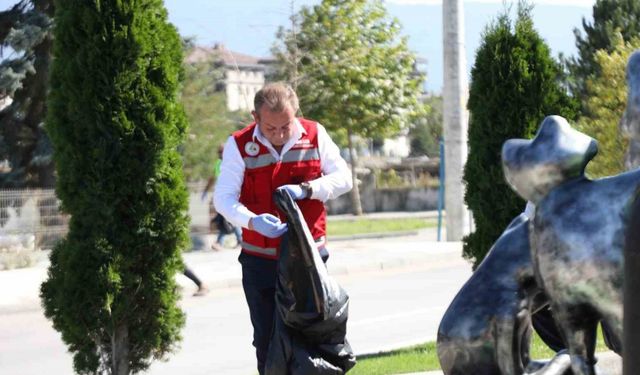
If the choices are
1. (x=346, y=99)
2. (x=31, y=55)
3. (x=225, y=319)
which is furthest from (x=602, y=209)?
(x=346, y=99)

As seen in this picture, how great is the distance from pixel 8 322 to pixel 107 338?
6685 millimetres

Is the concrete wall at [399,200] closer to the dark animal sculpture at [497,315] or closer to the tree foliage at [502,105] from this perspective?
the tree foliage at [502,105]

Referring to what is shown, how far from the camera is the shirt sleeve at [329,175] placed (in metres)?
5.75

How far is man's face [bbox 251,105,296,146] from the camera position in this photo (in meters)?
5.73

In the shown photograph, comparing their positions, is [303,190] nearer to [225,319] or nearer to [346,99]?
[225,319]

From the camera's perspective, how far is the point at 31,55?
28.5m

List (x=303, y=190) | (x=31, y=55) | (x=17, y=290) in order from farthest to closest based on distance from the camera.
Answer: (x=31, y=55) → (x=17, y=290) → (x=303, y=190)

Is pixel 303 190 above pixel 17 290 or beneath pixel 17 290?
above

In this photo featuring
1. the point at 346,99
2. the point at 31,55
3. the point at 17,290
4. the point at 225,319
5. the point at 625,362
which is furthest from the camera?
the point at 346,99

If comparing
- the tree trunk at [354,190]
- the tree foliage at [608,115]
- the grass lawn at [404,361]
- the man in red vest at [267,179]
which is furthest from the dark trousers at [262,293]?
the tree trunk at [354,190]

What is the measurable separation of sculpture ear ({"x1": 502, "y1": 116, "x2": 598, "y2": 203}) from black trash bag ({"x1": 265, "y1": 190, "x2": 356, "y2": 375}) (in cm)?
310

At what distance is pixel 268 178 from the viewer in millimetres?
5848

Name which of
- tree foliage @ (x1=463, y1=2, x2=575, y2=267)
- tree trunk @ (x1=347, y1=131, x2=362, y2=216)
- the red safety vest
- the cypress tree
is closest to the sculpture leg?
the red safety vest

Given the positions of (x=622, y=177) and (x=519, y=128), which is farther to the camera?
(x=519, y=128)
